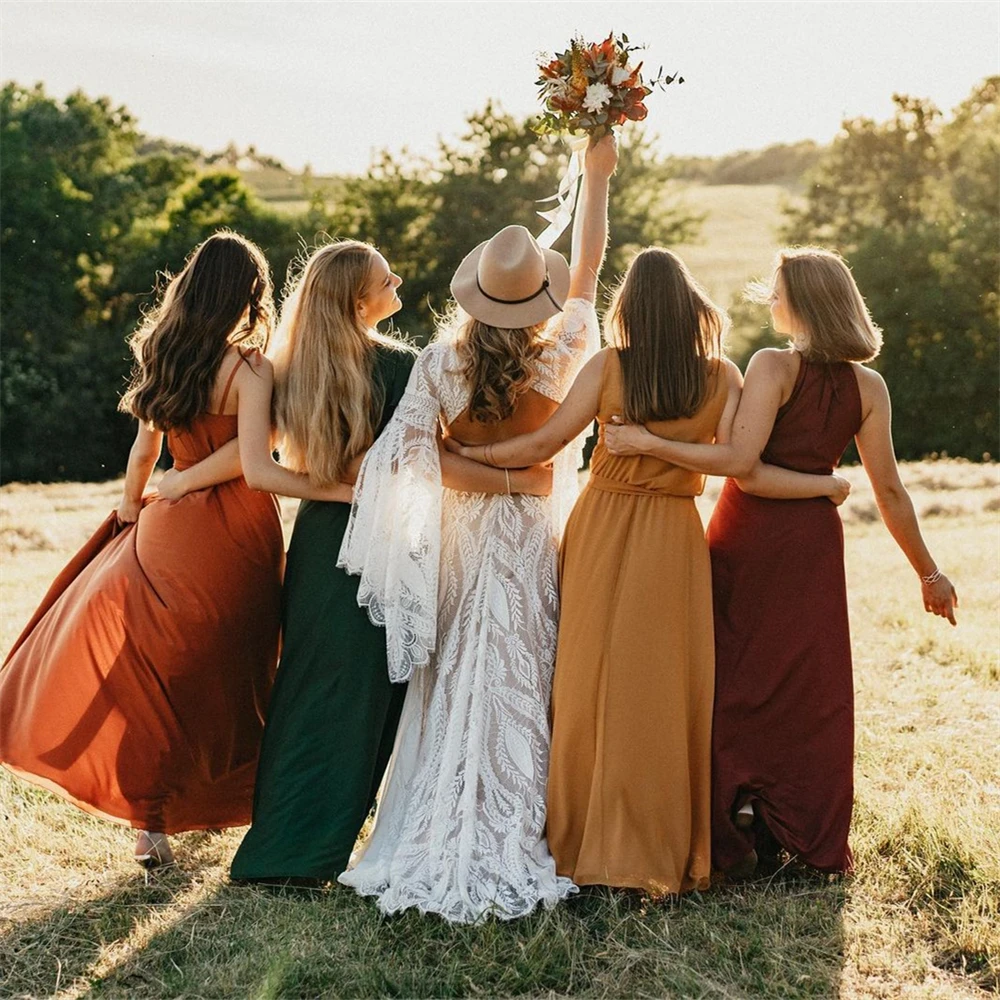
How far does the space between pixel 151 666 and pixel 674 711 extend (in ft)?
6.54

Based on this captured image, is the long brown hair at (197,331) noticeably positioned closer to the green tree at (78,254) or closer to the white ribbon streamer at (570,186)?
the white ribbon streamer at (570,186)

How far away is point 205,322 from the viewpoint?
4.70 metres

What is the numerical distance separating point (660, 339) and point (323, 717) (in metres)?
1.86

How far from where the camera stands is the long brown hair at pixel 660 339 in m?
4.40

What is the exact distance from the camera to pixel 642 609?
4477 millimetres

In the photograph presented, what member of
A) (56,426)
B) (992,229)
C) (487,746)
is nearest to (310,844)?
(487,746)

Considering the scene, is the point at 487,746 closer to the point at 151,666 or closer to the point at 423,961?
the point at 423,961

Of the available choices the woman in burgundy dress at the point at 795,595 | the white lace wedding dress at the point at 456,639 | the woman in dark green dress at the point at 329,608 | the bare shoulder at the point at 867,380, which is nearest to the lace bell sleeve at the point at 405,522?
the white lace wedding dress at the point at 456,639

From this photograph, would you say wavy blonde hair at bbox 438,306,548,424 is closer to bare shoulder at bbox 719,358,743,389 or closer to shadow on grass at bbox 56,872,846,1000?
bare shoulder at bbox 719,358,743,389

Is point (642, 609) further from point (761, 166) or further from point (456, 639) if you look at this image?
point (761, 166)

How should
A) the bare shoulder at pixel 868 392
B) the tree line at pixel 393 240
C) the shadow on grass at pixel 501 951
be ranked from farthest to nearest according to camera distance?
the tree line at pixel 393 240, the bare shoulder at pixel 868 392, the shadow on grass at pixel 501 951

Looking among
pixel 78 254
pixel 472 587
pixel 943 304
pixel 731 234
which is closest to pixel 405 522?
pixel 472 587

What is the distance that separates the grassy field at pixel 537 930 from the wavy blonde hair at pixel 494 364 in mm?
1776

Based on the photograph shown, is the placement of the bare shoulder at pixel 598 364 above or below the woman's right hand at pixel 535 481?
above
